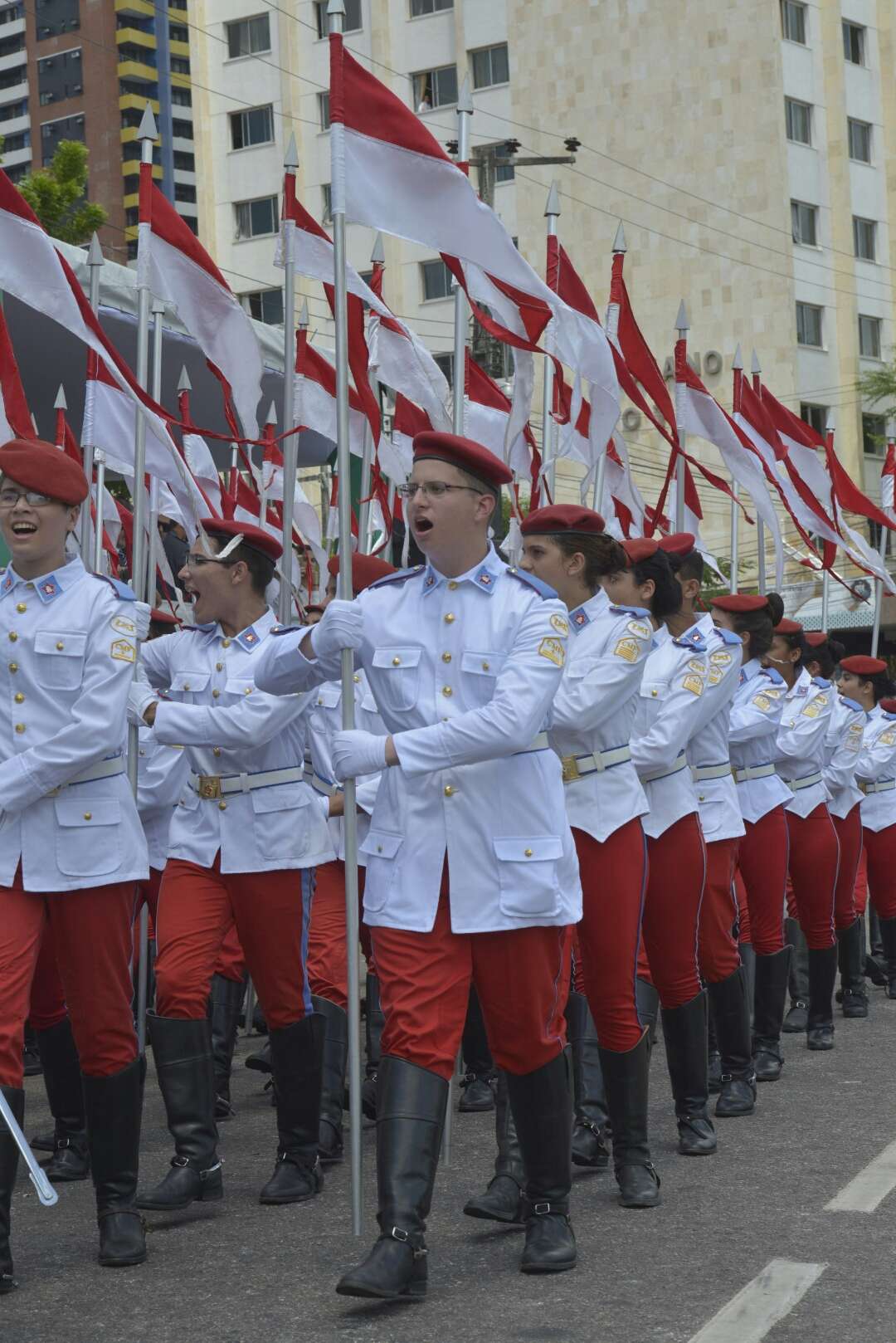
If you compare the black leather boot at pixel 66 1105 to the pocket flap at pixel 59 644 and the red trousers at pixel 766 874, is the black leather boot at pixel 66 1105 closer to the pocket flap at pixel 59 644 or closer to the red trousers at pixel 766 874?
the pocket flap at pixel 59 644

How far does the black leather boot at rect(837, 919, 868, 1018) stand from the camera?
10.7 meters

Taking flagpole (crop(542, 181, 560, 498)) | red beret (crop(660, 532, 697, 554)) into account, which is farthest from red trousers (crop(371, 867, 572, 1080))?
flagpole (crop(542, 181, 560, 498))

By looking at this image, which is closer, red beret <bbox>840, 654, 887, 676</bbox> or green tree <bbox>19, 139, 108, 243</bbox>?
red beret <bbox>840, 654, 887, 676</bbox>

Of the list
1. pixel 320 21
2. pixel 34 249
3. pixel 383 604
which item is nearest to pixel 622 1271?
pixel 383 604

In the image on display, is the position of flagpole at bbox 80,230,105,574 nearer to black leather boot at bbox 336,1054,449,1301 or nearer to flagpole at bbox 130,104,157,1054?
flagpole at bbox 130,104,157,1054

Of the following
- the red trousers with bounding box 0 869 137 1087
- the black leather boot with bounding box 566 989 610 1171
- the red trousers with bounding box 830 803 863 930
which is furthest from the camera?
the red trousers with bounding box 830 803 863 930

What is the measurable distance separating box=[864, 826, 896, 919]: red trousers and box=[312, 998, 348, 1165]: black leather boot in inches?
211

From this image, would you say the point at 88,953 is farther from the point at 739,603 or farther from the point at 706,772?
the point at 739,603

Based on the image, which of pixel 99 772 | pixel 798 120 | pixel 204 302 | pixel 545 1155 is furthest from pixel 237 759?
pixel 798 120

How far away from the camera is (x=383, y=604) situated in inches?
212

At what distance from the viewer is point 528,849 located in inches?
204

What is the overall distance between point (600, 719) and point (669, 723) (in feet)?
2.55

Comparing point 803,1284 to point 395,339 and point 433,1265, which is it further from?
point 395,339

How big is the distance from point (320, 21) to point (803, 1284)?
5100cm
